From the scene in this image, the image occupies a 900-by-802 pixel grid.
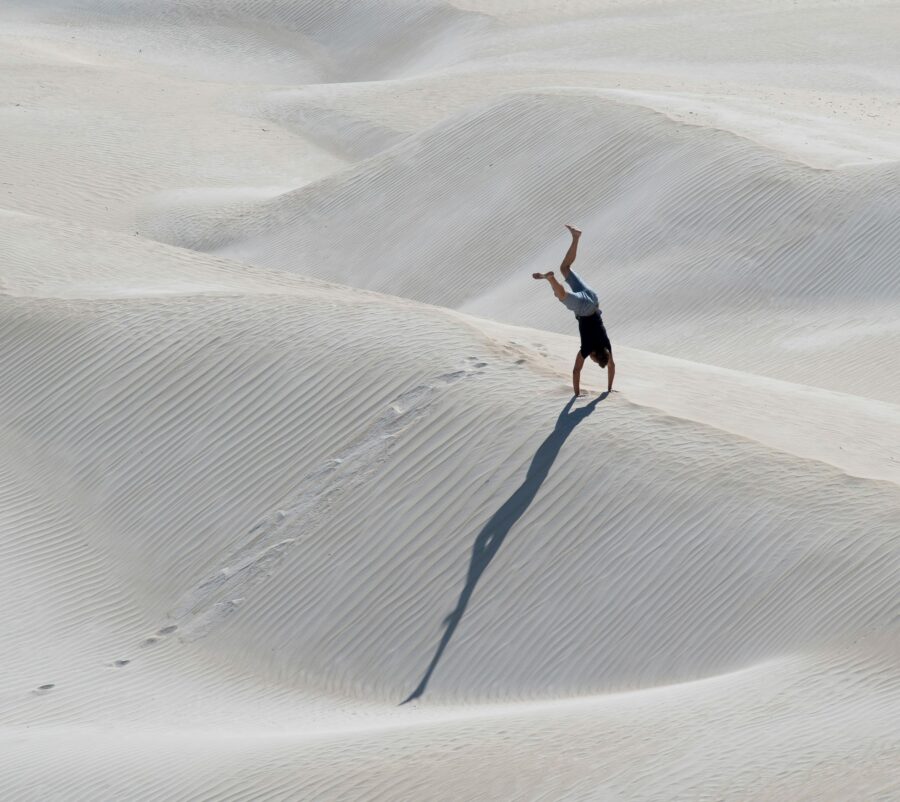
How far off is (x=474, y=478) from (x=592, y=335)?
1497mm

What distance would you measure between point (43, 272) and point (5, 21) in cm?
2702

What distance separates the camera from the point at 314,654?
35.0ft

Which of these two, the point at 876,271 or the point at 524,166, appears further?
the point at 524,166

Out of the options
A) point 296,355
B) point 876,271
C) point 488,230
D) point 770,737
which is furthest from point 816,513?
point 488,230

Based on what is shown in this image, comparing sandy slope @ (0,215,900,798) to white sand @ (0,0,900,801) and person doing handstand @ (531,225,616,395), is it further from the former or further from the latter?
person doing handstand @ (531,225,616,395)

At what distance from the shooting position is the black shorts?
11164 millimetres

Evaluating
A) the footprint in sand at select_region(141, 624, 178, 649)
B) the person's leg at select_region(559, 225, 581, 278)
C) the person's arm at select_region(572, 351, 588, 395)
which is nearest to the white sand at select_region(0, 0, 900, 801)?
the footprint in sand at select_region(141, 624, 178, 649)

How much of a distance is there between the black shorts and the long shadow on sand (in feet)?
2.01

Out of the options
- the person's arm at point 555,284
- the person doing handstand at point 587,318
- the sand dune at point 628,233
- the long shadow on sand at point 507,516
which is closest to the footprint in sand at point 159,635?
the long shadow on sand at point 507,516

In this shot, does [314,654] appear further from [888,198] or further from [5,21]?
[5,21]

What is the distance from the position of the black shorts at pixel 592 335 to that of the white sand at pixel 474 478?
0.63 meters

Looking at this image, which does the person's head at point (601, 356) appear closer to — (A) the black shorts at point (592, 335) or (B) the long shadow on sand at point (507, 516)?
(A) the black shorts at point (592, 335)

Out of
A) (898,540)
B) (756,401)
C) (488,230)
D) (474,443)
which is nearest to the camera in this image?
(898,540)

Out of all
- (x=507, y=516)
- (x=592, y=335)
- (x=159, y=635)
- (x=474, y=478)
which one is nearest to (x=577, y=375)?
(x=592, y=335)
